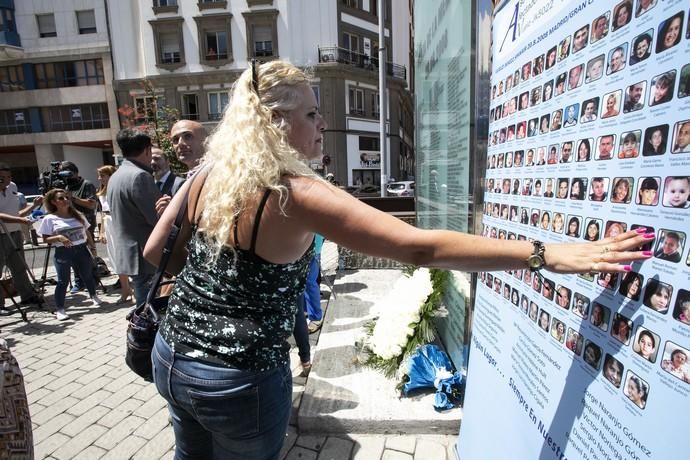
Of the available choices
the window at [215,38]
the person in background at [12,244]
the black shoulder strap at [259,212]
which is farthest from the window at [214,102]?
the black shoulder strap at [259,212]

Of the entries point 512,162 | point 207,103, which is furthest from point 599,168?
point 207,103

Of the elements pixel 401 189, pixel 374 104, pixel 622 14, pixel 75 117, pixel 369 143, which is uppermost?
pixel 374 104

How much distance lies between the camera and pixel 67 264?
205 inches

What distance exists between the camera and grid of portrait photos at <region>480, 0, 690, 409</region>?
0.85 m

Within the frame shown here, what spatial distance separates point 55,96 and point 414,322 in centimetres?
3364

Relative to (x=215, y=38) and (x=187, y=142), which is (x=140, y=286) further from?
(x=215, y=38)

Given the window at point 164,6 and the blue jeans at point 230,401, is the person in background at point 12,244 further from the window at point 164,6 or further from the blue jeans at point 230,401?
the window at point 164,6

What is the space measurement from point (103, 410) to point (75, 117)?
3168cm

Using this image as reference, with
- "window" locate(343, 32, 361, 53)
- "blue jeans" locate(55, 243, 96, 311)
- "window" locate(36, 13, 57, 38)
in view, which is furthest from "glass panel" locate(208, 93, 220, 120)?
"blue jeans" locate(55, 243, 96, 311)

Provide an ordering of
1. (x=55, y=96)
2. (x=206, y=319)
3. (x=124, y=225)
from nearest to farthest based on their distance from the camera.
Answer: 1. (x=206, y=319)
2. (x=124, y=225)
3. (x=55, y=96)

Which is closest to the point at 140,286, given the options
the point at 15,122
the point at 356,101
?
the point at 356,101

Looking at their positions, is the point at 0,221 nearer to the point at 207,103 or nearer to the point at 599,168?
the point at 599,168

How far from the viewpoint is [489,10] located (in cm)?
196

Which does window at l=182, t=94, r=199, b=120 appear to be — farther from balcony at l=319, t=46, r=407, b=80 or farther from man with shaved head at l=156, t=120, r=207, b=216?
man with shaved head at l=156, t=120, r=207, b=216
